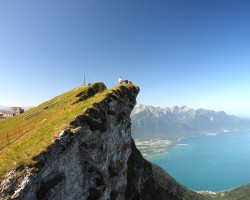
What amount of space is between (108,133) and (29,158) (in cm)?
1813

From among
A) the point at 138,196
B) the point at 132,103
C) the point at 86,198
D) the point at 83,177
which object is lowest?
the point at 138,196

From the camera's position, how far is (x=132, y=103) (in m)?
58.8

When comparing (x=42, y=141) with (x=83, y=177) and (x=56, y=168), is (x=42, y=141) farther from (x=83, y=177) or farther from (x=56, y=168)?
(x=83, y=177)

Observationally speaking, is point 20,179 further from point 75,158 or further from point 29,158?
point 75,158

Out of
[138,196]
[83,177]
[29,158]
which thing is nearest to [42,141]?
[29,158]

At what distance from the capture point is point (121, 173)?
46375mm

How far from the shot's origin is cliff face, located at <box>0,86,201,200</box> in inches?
887

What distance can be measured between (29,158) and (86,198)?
1153 cm

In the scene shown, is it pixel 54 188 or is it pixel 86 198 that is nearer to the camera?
pixel 54 188

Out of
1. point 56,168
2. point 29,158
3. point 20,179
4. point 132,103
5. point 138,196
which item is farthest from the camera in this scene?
point 138,196

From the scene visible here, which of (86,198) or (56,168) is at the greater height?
(56,168)

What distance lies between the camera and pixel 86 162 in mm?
32688

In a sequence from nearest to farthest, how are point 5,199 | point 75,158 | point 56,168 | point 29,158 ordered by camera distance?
point 5,199, point 29,158, point 56,168, point 75,158

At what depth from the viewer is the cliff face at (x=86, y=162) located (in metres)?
22.5
